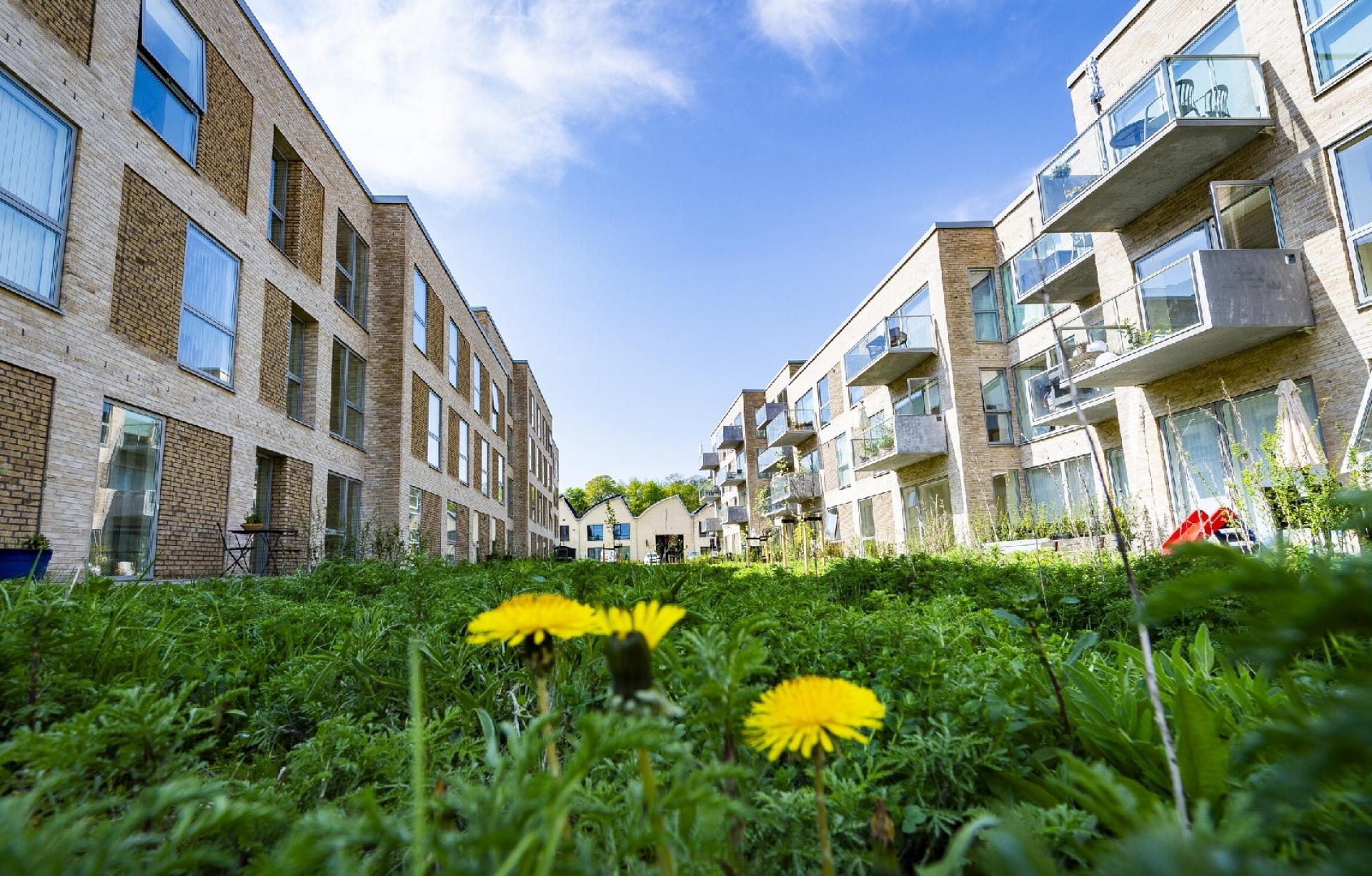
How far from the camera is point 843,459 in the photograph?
26953 millimetres

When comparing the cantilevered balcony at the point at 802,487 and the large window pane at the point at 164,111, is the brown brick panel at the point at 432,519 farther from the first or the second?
the cantilevered balcony at the point at 802,487

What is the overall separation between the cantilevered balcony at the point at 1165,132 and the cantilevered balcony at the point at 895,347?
7.50 m

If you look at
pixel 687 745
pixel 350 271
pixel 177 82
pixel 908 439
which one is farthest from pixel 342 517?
pixel 687 745

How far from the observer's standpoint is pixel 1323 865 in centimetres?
37

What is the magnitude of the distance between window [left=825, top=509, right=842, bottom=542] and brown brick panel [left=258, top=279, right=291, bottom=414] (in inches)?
808

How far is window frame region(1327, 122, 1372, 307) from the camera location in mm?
8719

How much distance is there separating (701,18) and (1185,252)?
10.6 metres

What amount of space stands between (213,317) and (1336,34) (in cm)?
1613

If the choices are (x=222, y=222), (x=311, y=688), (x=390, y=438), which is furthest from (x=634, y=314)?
(x=311, y=688)

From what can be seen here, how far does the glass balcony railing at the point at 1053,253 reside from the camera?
14.9m

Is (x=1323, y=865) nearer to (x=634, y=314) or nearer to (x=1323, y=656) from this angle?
(x=1323, y=656)

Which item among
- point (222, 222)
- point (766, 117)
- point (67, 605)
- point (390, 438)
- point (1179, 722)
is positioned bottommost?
point (1179, 722)

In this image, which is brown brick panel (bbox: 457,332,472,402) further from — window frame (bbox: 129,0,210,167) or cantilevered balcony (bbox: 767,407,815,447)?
cantilevered balcony (bbox: 767,407,815,447)

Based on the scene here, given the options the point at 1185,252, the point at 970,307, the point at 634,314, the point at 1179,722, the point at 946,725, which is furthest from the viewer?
the point at 634,314
